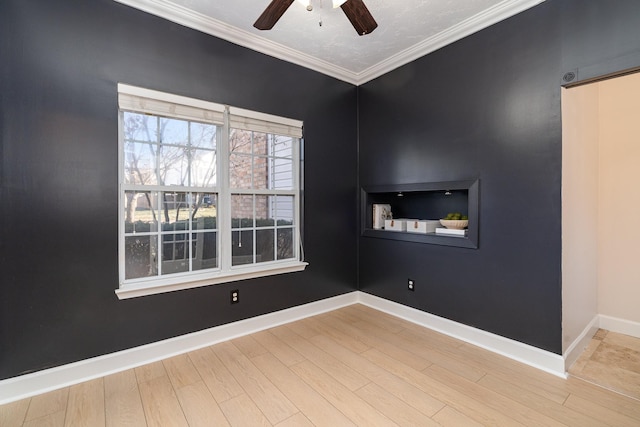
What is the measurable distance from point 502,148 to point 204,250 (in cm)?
270

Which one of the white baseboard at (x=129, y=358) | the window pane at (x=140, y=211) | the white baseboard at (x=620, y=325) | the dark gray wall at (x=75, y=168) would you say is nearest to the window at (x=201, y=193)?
the window pane at (x=140, y=211)

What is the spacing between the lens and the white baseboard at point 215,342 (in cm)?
188

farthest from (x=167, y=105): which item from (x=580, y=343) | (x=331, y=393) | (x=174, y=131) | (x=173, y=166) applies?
(x=580, y=343)

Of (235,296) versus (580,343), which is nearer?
(580,343)

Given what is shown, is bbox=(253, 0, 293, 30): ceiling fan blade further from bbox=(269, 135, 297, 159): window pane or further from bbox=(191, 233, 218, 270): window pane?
bbox=(191, 233, 218, 270): window pane

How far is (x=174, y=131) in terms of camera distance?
241 centimetres

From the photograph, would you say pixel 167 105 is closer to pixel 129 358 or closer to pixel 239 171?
pixel 239 171

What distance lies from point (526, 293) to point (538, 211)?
648 millimetres

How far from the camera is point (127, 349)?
2.17m

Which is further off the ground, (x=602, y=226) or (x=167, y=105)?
(x=167, y=105)

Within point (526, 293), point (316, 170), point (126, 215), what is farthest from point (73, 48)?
point (526, 293)

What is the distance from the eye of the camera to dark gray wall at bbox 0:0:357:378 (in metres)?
1.83

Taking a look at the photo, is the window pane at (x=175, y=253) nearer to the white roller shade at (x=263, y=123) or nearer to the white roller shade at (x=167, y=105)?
the white roller shade at (x=167, y=105)

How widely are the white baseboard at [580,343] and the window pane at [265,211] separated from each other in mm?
2668
